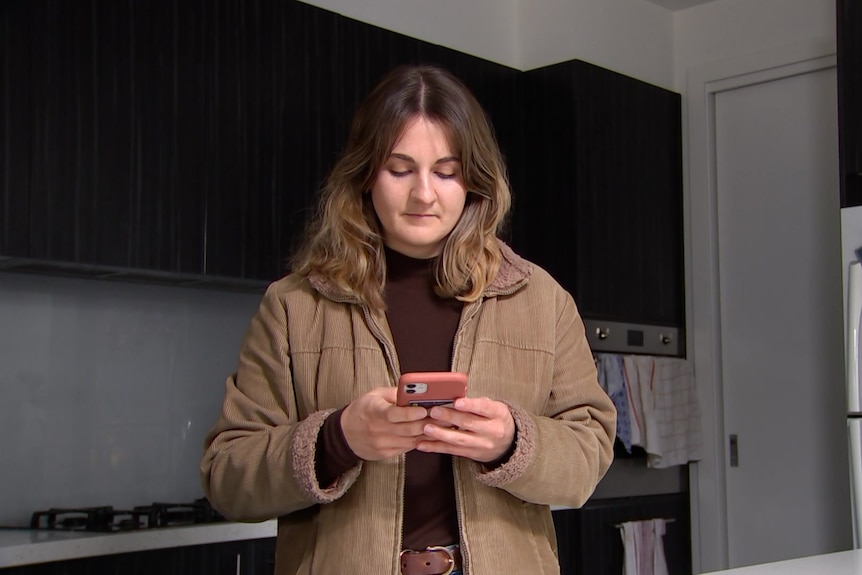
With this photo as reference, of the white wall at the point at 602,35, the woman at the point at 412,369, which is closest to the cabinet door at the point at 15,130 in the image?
the woman at the point at 412,369

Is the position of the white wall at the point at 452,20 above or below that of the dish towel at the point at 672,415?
above

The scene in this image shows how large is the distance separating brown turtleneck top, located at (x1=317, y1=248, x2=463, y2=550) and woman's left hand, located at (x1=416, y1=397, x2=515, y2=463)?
117 millimetres

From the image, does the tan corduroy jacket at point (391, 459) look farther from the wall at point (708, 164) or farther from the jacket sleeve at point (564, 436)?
the wall at point (708, 164)

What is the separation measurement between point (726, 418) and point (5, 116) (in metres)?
2.84

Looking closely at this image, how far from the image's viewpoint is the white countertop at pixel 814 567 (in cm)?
154

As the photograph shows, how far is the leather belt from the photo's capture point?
4.41 feet

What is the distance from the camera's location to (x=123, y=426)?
3055mm

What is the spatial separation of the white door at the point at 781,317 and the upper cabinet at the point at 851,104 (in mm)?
595

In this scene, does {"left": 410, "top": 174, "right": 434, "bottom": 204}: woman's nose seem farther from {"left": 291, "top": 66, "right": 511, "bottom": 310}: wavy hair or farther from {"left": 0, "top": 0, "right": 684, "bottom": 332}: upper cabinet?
{"left": 0, "top": 0, "right": 684, "bottom": 332}: upper cabinet

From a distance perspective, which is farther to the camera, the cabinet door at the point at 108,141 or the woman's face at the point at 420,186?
the cabinet door at the point at 108,141

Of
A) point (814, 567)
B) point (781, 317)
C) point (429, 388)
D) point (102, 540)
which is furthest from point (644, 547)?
point (429, 388)

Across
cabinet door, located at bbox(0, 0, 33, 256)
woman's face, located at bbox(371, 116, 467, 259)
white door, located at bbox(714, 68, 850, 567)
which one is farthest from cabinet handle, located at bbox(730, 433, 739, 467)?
woman's face, located at bbox(371, 116, 467, 259)

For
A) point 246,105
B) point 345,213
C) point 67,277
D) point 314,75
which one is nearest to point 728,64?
point 314,75

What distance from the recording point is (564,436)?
4.52ft
